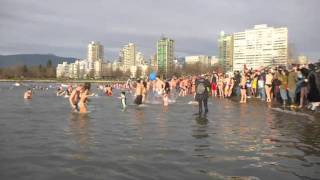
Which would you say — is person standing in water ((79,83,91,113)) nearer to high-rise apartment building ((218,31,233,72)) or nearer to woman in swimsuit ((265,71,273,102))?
woman in swimsuit ((265,71,273,102))

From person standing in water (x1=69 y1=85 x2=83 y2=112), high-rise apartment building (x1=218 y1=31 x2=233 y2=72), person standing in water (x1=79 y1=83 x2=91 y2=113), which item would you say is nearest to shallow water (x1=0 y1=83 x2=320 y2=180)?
person standing in water (x1=79 y1=83 x2=91 y2=113)

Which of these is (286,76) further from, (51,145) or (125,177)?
(125,177)

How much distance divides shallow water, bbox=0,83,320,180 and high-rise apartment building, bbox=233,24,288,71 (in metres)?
118

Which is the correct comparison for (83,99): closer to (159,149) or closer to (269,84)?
(269,84)

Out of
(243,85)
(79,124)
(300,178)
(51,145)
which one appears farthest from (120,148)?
(243,85)

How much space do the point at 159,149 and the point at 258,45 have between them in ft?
429

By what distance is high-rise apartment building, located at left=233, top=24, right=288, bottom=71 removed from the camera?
133500mm

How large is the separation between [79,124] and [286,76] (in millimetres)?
11298

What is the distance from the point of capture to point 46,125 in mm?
14484

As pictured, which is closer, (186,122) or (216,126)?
(216,126)

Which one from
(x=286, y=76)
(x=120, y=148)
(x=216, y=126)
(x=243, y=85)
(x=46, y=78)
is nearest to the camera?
(x=120, y=148)

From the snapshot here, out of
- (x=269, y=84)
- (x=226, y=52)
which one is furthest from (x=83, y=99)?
(x=226, y=52)

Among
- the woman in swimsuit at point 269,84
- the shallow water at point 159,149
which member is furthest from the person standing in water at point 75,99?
the woman in swimsuit at point 269,84

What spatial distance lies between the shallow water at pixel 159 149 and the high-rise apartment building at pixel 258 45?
11807 centimetres
